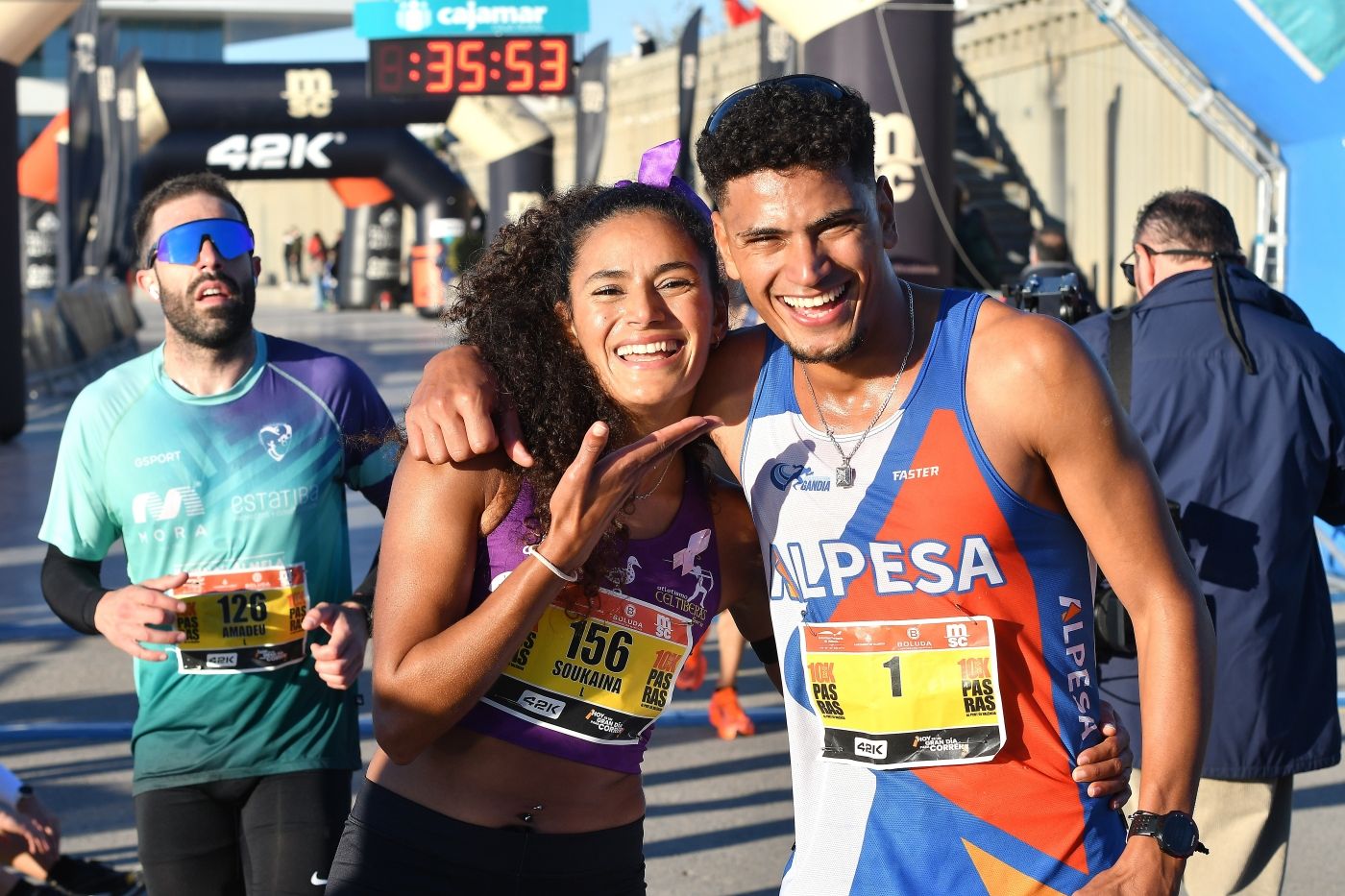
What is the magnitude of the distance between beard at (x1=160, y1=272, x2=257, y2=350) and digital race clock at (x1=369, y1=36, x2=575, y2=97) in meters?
12.1

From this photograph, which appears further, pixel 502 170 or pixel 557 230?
pixel 502 170

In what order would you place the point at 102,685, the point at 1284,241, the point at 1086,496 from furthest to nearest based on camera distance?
1. the point at 1284,241
2. the point at 102,685
3. the point at 1086,496

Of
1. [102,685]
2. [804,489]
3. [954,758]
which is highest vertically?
[804,489]

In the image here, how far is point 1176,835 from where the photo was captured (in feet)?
6.86

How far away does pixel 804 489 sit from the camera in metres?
2.29

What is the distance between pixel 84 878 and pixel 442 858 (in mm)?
2096

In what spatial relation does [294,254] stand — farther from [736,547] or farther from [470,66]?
[736,547]

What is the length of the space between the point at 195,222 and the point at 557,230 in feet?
4.36

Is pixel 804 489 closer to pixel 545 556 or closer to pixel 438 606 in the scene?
pixel 545 556

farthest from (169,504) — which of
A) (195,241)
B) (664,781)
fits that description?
(664,781)

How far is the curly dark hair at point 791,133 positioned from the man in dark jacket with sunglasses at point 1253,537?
76.4 inches

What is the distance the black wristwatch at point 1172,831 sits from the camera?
2.09m

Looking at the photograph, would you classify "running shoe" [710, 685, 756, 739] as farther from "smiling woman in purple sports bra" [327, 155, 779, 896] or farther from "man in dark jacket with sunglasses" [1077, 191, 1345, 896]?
"smiling woman in purple sports bra" [327, 155, 779, 896]

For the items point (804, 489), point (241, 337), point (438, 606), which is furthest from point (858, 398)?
point (241, 337)
